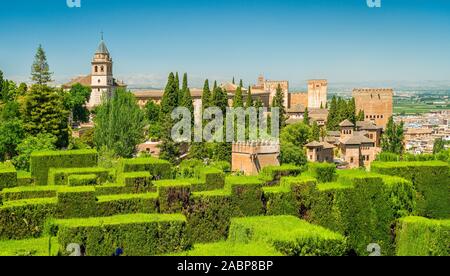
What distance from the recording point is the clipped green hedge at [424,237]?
→ 14.4 metres

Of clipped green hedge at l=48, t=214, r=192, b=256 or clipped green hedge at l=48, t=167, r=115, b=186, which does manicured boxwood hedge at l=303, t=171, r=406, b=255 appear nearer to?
clipped green hedge at l=48, t=214, r=192, b=256

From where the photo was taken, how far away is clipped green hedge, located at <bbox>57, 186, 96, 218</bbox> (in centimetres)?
1537

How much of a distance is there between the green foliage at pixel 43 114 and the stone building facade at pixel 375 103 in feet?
167

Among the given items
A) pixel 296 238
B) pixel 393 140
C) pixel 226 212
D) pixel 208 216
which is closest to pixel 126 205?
pixel 208 216

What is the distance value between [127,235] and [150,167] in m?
6.67

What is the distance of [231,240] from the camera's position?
14875 mm

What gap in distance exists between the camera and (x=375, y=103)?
7981 cm

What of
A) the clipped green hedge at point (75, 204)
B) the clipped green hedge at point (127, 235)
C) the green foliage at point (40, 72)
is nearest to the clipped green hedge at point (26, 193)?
the clipped green hedge at point (75, 204)

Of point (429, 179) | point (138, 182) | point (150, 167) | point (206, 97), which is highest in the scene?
point (206, 97)

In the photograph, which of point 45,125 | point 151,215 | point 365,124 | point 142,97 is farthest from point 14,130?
point 142,97

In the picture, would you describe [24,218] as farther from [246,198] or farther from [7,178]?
[246,198]

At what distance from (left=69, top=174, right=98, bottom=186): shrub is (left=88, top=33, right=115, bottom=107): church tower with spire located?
213ft

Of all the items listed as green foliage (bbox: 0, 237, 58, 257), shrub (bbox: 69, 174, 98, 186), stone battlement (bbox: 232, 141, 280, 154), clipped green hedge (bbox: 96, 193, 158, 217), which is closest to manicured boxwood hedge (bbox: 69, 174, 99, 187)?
shrub (bbox: 69, 174, 98, 186)

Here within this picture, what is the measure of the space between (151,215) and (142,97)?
7714 centimetres
